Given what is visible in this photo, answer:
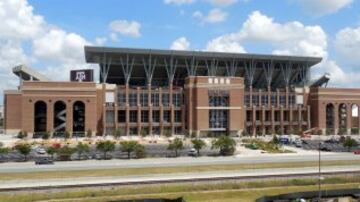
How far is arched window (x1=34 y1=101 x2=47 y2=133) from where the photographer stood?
14425 centimetres

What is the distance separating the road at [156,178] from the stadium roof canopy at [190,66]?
93582 millimetres

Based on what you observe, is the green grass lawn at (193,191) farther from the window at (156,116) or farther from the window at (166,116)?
the window at (166,116)

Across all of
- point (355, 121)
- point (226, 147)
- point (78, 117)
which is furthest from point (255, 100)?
point (226, 147)

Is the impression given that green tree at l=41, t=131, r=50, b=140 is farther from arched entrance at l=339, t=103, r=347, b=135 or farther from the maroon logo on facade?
arched entrance at l=339, t=103, r=347, b=135

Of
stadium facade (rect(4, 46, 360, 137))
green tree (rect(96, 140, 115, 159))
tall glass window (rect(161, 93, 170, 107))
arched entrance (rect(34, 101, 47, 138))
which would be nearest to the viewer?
green tree (rect(96, 140, 115, 159))

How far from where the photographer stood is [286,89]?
531 ft

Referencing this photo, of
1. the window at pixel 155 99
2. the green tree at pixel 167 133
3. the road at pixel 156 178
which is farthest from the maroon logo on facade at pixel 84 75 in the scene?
the road at pixel 156 178

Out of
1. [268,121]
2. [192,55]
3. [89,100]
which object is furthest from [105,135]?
[268,121]

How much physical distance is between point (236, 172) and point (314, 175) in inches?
370

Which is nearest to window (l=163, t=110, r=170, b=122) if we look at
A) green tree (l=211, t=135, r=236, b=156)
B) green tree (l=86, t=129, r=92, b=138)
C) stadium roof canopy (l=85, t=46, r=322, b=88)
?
stadium roof canopy (l=85, t=46, r=322, b=88)

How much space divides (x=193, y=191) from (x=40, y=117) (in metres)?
105

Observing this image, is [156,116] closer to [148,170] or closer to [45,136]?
[45,136]

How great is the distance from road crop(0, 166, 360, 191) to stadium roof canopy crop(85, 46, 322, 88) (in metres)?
93.6

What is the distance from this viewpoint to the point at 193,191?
162 ft
